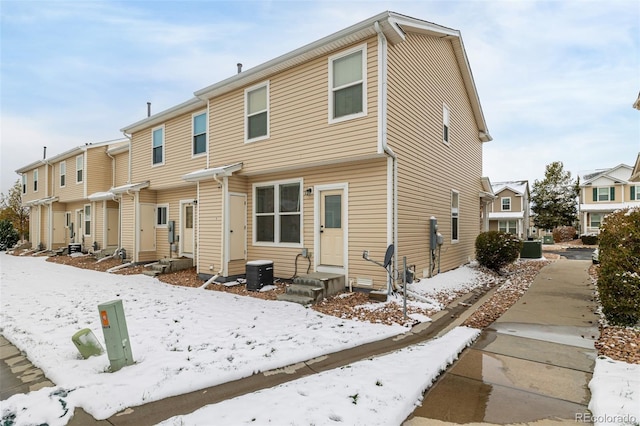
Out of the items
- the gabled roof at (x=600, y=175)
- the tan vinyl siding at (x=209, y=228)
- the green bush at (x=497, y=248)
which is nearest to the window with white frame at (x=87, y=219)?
the tan vinyl siding at (x=209, y=228)

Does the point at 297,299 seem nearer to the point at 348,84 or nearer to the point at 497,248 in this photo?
the point at 348,84

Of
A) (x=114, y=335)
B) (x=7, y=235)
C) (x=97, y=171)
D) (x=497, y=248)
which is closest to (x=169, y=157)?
(x=97, y=171)

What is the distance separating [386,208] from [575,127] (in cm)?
2002

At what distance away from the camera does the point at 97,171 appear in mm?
16875

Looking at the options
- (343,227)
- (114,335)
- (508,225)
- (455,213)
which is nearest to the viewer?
(114,335)

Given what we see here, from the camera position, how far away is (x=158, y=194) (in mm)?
13797

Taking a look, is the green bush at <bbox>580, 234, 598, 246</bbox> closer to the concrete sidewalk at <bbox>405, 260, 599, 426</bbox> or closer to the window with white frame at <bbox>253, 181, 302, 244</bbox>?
the concrete sidewalk at <bbox>405, 260, 599, 426</bbox>

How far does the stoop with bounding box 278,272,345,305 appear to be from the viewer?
6.89 metres

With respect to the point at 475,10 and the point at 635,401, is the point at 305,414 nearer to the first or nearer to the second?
the point at 635,401

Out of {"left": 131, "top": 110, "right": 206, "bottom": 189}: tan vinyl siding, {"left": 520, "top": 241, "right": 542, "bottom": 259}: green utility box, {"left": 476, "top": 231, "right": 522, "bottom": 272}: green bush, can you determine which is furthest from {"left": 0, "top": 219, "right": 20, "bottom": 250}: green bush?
{"left": 520, "top": 241, "right": 542, "bottom": 259}: green utility box

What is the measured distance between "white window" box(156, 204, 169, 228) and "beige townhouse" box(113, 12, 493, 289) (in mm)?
1065

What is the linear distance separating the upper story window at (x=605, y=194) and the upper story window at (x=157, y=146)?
37575mm

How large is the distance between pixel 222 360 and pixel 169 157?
1039 cm

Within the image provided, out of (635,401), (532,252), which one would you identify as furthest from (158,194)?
(532,252)
